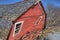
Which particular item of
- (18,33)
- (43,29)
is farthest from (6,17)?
(43,29)

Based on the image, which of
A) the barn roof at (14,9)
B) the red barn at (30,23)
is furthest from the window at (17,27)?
the barn roof at (14,9)

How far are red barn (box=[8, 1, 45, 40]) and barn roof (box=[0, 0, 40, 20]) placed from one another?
0.06 m

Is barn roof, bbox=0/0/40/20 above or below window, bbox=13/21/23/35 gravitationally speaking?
above

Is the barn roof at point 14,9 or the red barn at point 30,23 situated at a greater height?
the barn roof at point 14,9

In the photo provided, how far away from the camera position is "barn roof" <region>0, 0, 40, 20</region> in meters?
4.30

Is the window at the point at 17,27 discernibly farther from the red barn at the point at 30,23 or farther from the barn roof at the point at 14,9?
the barn roof at the point at 14,9

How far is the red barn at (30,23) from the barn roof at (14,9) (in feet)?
0.21

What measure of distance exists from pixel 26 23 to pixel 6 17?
1.34 feet

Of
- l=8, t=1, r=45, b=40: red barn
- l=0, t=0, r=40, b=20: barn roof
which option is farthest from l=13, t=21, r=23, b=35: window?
l=0, t=0, r=40, b=20: barn roof

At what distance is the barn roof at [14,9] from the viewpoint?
14.1 feet

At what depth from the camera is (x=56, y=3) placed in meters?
4.50

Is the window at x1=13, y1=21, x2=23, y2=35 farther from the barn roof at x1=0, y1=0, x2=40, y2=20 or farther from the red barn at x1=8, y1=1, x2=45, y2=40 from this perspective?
the barn roof at x1=0, y1=0, x2=40, y2=20

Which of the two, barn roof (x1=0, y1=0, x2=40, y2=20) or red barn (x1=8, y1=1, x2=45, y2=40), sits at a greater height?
barn roof (x1=0, y1=0, x2=40, y2=20)

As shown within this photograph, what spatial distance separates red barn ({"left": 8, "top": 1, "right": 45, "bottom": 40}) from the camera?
4.40 m
